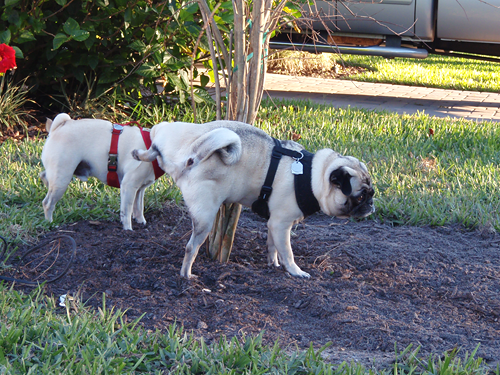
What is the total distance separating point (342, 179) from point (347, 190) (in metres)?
0.07

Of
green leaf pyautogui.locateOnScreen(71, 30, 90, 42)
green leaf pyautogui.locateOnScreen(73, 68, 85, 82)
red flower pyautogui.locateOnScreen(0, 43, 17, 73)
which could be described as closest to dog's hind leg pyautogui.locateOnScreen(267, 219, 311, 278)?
red flower pyautogui.locateOnScreen(0, 43, 17, 73)

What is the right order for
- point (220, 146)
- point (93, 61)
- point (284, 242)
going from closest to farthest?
1. point (220, 146)
2. point (284, 242)
3. point (93, 61)

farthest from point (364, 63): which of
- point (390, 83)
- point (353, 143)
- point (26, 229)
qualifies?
point (26, 229)

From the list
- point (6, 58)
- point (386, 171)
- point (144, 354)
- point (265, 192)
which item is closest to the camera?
point (144, 354)

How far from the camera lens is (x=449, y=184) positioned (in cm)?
531

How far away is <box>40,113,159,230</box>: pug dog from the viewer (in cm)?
402

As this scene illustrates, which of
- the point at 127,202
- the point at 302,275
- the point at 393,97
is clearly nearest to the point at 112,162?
the point at 127,202

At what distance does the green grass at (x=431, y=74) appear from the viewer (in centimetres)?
1252

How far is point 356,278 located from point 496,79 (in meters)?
11.7

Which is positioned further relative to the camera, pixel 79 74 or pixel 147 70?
pixel 79 74

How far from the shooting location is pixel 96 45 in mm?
6809

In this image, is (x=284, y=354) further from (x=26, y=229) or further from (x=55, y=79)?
(x=55, y=79)

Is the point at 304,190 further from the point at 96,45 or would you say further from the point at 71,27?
the point at 96,45

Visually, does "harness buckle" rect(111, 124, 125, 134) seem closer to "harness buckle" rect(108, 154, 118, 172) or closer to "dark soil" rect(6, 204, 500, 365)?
"harness buckle" rect(108, 154, 118, 172)
